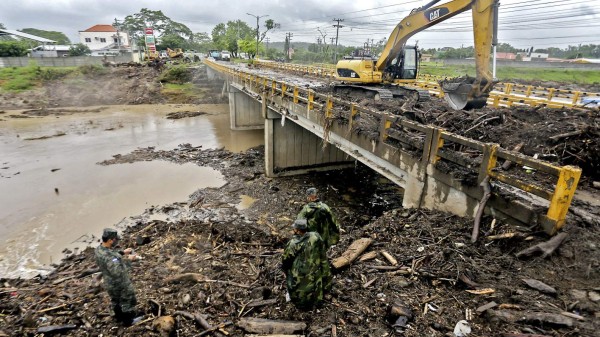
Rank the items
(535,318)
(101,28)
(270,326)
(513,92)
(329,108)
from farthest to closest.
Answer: (101,28) < (513,92) < (329,108) < (270,326) < (535,318)

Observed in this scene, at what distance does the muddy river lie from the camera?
408 inches

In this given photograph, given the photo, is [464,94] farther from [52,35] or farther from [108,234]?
[52,35]

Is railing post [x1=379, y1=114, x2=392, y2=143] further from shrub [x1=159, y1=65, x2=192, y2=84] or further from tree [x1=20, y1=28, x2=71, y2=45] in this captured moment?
tree [x1=20, y1=28, x2=71, y2=45]

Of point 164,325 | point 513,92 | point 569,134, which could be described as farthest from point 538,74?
point 164,325

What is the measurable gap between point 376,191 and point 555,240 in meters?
9.82

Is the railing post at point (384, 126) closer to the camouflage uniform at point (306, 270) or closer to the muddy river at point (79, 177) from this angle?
the camouflage uniform at point (306, 270)

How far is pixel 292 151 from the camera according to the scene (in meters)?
15.8

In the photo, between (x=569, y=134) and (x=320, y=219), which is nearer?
(x=320, y=219)

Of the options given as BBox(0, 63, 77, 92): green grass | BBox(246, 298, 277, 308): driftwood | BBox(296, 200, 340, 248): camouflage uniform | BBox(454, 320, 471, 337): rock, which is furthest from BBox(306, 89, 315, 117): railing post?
BBox(0, 63, 77, 92): green grass

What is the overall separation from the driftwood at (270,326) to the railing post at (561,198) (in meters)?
3.65

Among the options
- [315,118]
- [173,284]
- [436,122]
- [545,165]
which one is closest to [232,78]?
[315,118]

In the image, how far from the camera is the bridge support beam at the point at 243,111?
25156 millimetres

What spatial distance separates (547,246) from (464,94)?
5.68m

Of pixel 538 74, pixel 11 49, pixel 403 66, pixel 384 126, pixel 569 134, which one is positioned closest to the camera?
pixel 569 134
